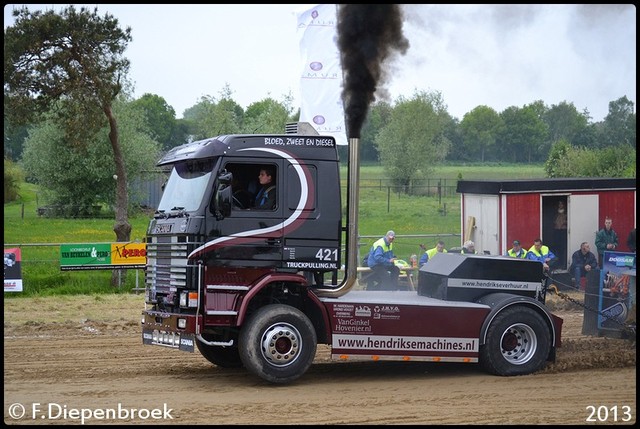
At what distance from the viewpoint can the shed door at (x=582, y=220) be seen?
78.8 ft

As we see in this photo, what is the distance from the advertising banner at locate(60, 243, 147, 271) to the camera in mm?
21078

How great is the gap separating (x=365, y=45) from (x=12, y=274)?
37.6 ft

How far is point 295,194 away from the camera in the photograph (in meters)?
11.8

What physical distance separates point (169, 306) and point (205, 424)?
9.20ft

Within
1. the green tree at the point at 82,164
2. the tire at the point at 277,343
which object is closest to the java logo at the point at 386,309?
the tire at the point at 277,343

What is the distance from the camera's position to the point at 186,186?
39.3ft

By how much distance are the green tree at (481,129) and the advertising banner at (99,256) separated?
41.7 meters

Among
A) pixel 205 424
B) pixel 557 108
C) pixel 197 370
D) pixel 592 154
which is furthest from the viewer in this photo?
pixel 557 108

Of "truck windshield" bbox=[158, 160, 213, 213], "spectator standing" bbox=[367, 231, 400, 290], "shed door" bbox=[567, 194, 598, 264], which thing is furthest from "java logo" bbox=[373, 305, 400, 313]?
"shed door" bbox=[567, 194, 598, 264]

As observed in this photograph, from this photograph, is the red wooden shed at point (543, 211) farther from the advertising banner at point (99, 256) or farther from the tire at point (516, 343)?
the tire at point (516, 343)

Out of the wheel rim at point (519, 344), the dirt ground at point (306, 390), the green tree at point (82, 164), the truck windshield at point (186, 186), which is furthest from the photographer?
the green tree at point (82, 164)

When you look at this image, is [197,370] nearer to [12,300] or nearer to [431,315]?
[431,315]

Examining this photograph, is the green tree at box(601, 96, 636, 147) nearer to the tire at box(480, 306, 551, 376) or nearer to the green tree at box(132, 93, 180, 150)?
the tire at box(480, 306, 551, 376)

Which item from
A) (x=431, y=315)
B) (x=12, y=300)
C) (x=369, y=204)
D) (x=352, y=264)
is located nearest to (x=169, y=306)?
(x=352, y=264)
